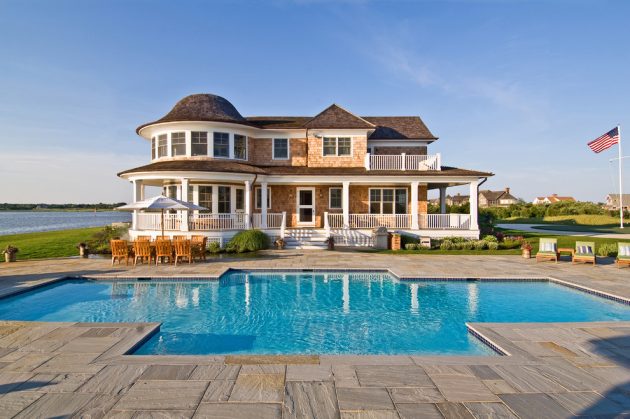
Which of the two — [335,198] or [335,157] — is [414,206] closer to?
[335,198]

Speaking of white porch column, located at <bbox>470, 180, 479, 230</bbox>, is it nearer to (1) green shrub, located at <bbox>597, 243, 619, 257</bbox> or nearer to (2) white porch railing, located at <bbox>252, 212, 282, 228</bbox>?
(1) green shrub, located at <bbox>597, 243, 619, 257</bbox>

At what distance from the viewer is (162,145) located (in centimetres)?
2073

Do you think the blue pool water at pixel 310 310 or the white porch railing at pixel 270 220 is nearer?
the blue pool water at pixel 310 310

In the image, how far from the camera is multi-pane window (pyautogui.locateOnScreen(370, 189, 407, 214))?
2156 centimetres

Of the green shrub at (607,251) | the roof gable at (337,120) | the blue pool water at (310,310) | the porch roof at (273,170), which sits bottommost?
the blue pool water at (310,310)

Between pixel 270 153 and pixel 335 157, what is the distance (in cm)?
421

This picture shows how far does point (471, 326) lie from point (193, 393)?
5395 mm

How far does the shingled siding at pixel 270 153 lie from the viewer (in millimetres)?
22000

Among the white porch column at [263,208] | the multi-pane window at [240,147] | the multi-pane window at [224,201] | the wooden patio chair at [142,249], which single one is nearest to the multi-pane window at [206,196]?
the multi-pane window at [224,201]

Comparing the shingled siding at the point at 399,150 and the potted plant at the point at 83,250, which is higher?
the shingled siding at the point at 399,150

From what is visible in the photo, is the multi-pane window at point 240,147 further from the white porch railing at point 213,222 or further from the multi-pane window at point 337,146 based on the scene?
the multi-pane window at point 337,146

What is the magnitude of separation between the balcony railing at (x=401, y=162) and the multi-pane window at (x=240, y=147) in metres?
7.53

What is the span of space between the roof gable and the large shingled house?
0.06 metres

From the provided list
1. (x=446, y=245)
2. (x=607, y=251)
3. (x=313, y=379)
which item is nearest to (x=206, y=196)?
(x=446, y=245)
